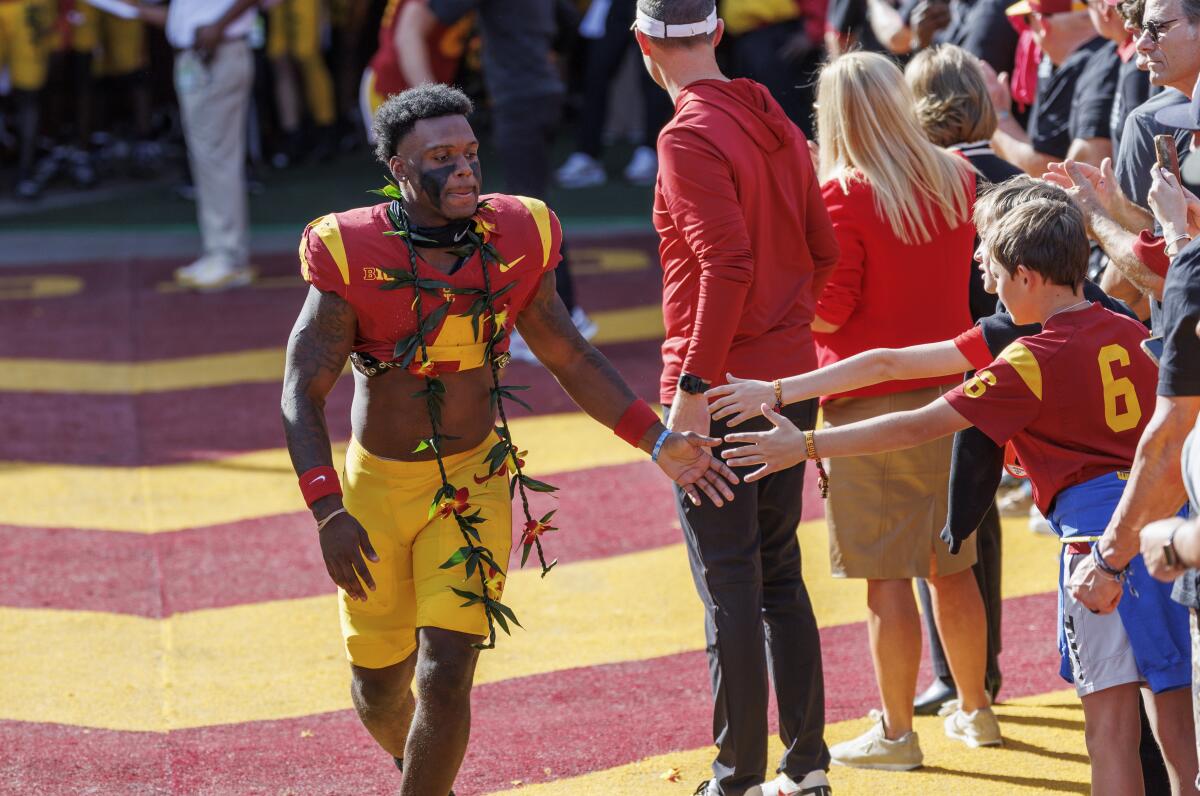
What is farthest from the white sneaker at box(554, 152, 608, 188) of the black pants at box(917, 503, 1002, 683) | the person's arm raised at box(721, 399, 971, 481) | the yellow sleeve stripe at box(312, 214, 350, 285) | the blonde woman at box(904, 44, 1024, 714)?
the person's arm raised at box(721, 399, 971, 481)

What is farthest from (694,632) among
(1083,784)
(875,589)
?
(1083,784)

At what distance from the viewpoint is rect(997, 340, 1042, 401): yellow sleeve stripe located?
3816mm

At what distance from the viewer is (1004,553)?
693 centimetres

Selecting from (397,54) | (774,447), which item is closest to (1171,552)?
(774,447)

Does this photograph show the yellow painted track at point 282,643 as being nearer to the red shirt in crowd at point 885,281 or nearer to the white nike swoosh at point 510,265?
the red shirt in crowd at point 885,281

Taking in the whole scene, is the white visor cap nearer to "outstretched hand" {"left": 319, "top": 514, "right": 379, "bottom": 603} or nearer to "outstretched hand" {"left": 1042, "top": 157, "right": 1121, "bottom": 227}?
"outstretched hand" {"left": 1042, "top": 157, "right": 1121, "bottom": 227}

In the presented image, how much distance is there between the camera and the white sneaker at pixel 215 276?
11.9 meters

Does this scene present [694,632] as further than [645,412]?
Yes

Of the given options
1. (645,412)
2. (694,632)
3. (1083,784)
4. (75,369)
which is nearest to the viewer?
(645,412)

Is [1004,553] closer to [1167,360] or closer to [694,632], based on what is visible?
[694,632]

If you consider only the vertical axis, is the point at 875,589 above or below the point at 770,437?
below

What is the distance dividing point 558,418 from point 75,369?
3.24 metres

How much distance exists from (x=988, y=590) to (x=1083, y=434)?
5.82 feet

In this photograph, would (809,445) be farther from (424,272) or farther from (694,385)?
(424,272)
